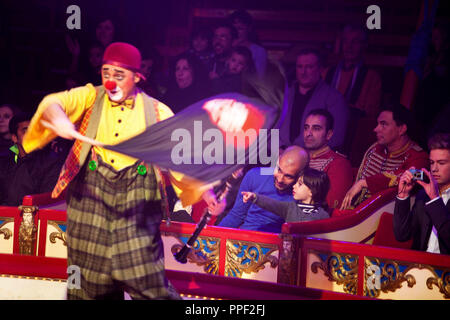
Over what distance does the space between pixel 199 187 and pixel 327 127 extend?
1623mm

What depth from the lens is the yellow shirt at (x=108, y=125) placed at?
2664mm

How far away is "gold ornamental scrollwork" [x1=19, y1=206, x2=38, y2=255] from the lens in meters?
4.03

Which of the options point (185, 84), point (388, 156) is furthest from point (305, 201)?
point (185, 84)

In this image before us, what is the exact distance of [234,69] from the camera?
414cm

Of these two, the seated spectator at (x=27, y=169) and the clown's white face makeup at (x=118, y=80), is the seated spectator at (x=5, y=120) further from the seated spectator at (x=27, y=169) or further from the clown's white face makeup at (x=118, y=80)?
the clown's white face makeup at (x=118, y=80)

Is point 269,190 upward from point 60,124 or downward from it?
downward

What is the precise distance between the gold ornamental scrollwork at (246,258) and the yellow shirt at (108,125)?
3.29 feet

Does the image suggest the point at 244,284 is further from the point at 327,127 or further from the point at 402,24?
the point at 402,24

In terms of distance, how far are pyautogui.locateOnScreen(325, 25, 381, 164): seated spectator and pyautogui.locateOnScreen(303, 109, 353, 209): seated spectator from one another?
23 cm

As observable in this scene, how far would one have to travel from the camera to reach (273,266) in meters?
3.64

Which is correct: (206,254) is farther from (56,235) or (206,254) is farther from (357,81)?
(357,81)

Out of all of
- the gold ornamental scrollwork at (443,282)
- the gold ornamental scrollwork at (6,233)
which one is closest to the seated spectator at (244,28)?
the gold ornamental scrollwork at (443,282)

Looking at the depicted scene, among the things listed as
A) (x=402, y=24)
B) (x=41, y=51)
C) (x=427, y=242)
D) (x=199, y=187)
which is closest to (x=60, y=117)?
(x=199, y=187)

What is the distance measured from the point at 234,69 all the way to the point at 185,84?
45 centimetres
